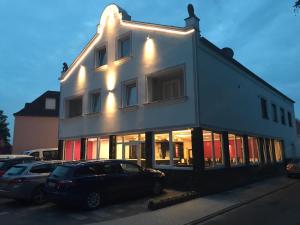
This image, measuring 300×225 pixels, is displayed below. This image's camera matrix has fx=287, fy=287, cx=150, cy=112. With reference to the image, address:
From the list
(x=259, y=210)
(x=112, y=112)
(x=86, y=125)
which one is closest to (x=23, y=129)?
(x=86, y=125)

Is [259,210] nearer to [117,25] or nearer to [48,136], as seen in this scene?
[117,25]

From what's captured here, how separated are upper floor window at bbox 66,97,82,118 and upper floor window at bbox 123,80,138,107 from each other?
19.0 feet

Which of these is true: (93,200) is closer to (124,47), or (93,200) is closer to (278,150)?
(124,47)

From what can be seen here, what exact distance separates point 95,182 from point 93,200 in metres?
0.63

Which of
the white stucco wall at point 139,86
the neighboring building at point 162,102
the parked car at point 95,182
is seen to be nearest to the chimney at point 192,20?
the neighboring building at point 162,102

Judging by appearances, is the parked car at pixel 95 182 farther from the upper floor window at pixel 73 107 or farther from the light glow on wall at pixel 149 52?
the upper floor window at pixel 73 107

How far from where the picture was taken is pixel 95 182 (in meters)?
10.1

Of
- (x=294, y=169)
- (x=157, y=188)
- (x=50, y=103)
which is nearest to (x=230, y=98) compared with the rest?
(x=294, y=169)

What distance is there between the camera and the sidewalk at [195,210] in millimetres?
8641

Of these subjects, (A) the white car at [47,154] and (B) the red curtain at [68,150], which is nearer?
(B) the red curtain at [68,150]

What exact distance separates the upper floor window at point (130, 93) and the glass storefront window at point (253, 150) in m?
8.94

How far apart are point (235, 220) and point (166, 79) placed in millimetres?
9657

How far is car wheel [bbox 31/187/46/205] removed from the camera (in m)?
10.9

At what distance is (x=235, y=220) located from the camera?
8.76 m
